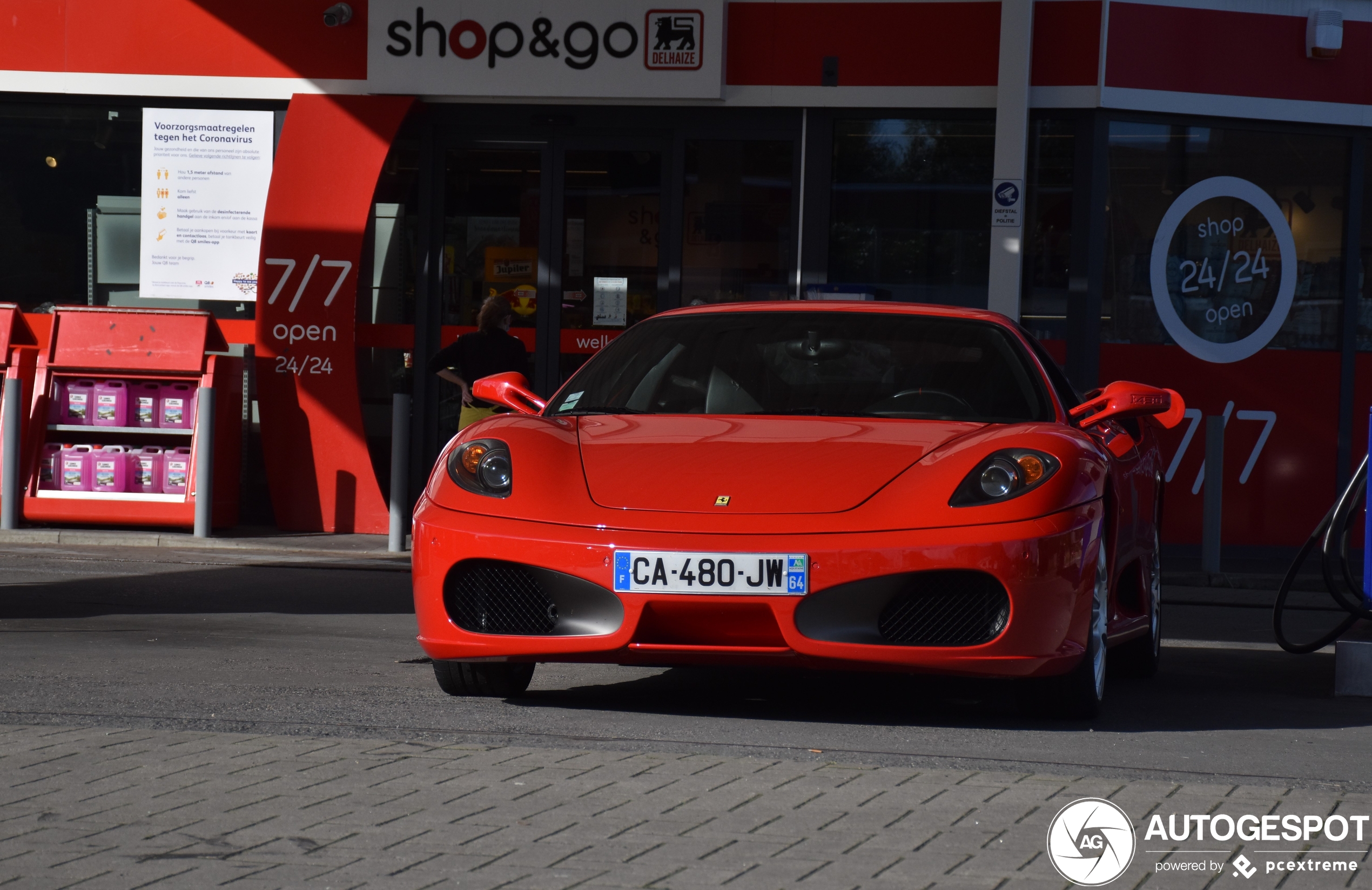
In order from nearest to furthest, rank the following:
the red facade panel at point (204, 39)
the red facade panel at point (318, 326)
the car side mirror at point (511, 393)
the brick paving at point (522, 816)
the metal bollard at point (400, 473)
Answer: the brick paving at point (522, 816), the car side mirror at point (511, 393), the metal bollard at point (400, 473), the red facade panel at point (318, 326), the red facade panel at point (204, 39)

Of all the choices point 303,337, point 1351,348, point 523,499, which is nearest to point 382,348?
point 303,337

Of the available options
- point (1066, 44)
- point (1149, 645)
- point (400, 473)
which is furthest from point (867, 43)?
point (1149, 645)

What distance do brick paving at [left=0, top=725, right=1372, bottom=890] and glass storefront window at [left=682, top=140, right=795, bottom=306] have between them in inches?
331

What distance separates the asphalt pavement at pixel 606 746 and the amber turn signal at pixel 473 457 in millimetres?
712

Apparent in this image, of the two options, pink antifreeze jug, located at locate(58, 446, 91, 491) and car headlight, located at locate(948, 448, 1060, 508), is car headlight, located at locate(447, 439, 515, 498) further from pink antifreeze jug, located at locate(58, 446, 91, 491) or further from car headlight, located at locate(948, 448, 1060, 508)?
pink antifreeze jug, located at locate(58, 446, 91, 491)

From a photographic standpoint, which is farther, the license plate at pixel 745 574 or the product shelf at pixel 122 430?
the product shelf at pixel 122 430

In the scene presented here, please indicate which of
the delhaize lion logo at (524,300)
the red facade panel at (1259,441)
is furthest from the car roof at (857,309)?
the red facade panel at (1259,441)

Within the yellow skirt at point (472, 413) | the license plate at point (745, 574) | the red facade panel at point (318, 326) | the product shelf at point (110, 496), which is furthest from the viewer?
the red facade panel at point (318, 326)

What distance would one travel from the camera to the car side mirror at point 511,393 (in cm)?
571

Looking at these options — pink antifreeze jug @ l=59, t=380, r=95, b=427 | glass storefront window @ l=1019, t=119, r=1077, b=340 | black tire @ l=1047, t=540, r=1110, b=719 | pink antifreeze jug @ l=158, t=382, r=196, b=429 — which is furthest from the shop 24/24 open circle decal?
black tire @ l=1047, t=540, r=1110, b=719

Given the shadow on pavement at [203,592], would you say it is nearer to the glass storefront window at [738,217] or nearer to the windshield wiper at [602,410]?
the windshield wiper at [602,410]

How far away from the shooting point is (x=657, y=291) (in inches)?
494

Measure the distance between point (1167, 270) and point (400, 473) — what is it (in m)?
5.71

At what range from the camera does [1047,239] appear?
39.9ft
